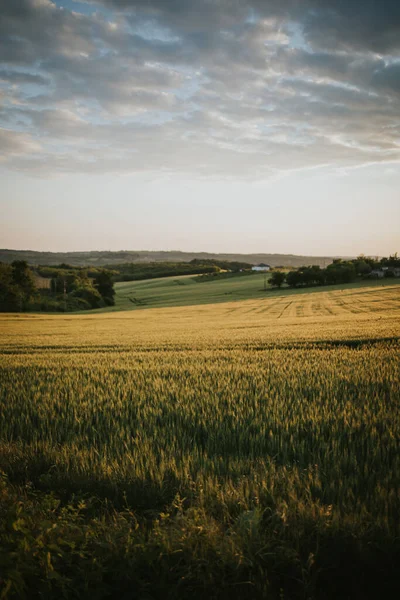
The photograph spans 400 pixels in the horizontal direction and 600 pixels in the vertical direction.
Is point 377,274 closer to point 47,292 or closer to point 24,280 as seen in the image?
point 47,292

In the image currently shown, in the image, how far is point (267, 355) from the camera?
12.0m

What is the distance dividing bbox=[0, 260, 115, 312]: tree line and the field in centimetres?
7866

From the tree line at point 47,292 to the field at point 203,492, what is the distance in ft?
258

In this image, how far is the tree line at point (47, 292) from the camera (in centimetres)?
7675

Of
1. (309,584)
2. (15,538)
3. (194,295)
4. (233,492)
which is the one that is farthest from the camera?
(194,295)

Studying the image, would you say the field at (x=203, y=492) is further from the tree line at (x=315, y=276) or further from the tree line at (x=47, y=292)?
the tree line at (x=315, y=276)

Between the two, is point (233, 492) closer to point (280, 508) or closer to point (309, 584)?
point (280, 508)

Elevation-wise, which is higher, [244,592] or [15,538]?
[15,538]

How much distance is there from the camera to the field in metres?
2.50

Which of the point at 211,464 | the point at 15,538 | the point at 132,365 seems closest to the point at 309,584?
the point at 211,464

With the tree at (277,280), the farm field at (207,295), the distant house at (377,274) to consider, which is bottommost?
the farm field at (207,295)

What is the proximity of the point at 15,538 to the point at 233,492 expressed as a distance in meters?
1.81

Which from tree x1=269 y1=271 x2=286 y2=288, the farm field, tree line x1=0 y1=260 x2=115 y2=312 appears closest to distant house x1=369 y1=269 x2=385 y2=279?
the farm field

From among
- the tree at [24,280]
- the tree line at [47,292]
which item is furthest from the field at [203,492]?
the tree at [24,280]
